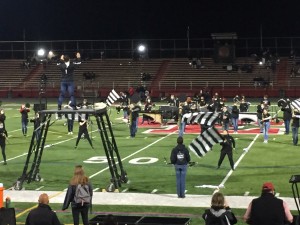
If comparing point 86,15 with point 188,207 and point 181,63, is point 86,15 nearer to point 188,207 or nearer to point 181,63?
point 181,63

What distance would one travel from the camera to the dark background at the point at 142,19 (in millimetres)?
69375

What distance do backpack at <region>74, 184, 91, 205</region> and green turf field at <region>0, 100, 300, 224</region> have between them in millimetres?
5325

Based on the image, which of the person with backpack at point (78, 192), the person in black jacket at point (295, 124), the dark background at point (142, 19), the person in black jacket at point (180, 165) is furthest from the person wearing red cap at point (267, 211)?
the dark background at point (142, 19)

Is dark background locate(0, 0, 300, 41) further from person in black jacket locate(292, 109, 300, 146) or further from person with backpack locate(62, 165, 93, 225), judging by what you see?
person with backpack locate(62, 165, 93, 225)

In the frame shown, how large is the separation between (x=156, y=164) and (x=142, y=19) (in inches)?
1927

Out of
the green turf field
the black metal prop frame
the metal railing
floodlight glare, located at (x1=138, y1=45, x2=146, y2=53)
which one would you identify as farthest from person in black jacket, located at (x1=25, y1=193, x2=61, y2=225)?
floodlight glare, located at (x1=138, y1=45, x2=146, y2=53)

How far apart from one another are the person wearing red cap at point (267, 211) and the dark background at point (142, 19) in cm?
6070

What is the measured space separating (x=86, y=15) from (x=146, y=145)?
45.0m

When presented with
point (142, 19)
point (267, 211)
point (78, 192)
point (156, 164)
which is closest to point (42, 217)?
point (78, 192)

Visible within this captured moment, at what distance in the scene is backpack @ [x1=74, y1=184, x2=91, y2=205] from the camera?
13414 mm

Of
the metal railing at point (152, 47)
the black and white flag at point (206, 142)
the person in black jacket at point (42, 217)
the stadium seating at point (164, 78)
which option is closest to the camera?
the person in black jacket at point (42, 217)

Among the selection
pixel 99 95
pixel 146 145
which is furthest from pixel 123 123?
pixel 99 95

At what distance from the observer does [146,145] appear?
29.3 metres

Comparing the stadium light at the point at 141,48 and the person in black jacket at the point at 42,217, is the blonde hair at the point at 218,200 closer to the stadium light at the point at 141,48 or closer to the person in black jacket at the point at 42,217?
the person in black jacket at the point at 42,217
